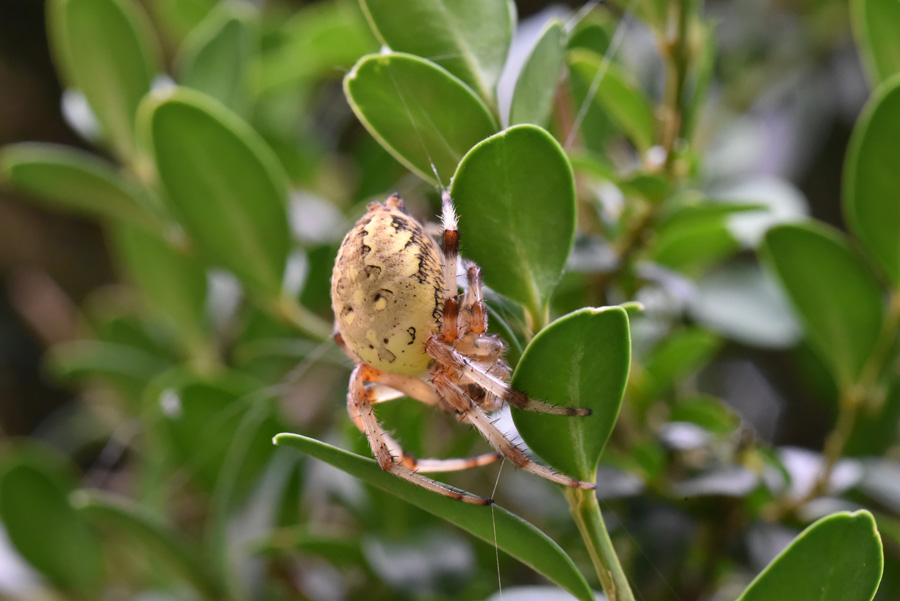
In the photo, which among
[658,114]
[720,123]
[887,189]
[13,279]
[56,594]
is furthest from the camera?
[13,279]

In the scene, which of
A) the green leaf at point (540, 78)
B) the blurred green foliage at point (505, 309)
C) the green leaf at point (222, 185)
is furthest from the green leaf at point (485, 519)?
the green leaf at point (222, 185)

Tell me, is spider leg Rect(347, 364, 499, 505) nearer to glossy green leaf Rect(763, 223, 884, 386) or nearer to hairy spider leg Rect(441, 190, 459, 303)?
hairy spider leg Rect(441, 190, 459, 303)

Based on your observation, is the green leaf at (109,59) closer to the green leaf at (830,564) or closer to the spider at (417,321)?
the spider at (417,321)

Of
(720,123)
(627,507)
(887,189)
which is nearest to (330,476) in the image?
(627,507)

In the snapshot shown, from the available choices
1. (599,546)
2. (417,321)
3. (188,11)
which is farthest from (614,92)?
(188,11)

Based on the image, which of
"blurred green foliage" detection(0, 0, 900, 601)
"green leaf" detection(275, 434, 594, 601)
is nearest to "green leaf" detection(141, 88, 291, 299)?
"blurred green foliage" detection(0, 0, 900, 601)

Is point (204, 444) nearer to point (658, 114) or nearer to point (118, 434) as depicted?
point (118, 434)

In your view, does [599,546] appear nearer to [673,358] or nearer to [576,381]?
[576,381]
